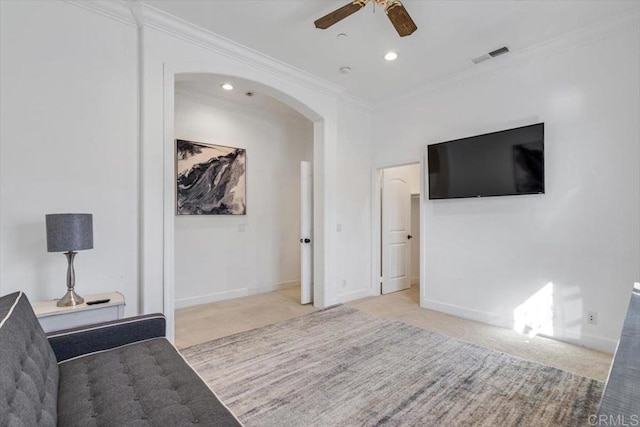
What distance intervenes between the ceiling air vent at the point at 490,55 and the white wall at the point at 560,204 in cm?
15

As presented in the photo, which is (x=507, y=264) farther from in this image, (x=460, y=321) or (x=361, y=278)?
(x=361, y=278)

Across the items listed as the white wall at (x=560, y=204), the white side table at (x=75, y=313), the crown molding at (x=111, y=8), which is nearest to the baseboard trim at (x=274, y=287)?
the white wall at (x=560, y=204)

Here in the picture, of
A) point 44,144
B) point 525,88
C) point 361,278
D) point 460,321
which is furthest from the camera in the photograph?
point 361,278

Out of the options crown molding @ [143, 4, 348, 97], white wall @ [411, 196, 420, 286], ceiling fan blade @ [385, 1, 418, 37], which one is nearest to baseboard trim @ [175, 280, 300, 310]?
white wall @ [411, 196, 420, 286]

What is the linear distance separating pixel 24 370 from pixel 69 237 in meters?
1.21

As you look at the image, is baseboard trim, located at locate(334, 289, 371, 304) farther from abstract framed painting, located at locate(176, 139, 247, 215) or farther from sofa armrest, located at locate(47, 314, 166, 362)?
sofa armrest, located at locate(47, 314, 166, 362)

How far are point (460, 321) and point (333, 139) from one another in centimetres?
282

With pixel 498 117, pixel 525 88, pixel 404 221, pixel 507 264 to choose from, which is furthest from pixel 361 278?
pixel 525 88

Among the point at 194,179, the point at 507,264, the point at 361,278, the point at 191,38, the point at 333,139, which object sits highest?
the point at 191,38

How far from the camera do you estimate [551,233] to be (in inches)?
124

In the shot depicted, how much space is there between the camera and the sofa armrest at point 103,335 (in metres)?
1.73

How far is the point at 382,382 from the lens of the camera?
2338mm

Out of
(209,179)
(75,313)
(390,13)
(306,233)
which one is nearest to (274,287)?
(306,233)

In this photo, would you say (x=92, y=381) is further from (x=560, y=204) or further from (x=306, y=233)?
(x=560, y=204)
